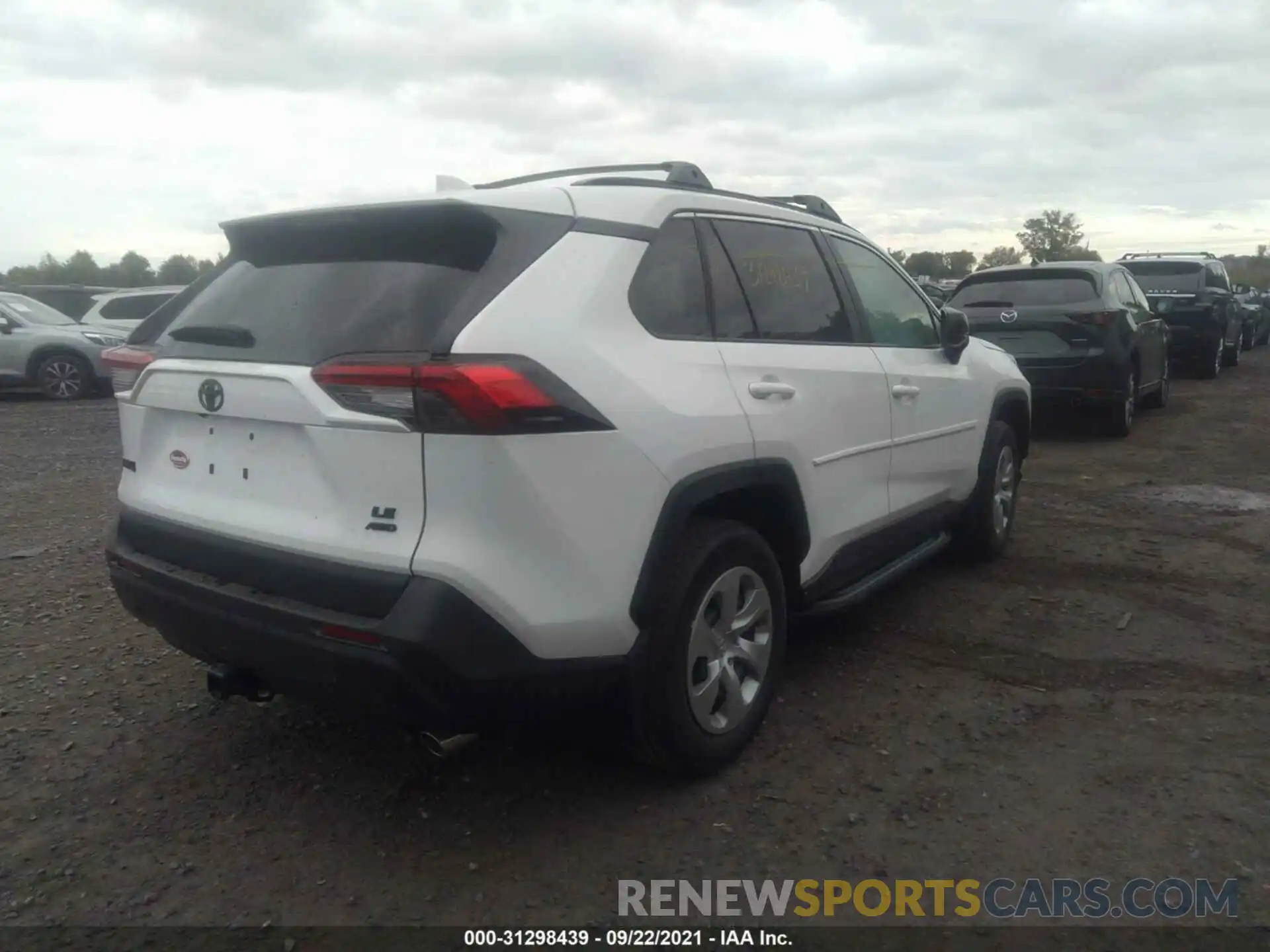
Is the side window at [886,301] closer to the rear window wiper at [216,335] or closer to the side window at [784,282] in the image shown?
the side window at [784,282]

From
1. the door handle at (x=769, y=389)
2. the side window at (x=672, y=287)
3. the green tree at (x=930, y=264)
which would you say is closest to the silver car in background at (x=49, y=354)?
the side window at (x=672, y=287)

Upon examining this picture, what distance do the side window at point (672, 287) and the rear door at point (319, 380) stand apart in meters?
0.32

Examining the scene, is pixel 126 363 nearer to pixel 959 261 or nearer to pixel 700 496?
pixel 700 496

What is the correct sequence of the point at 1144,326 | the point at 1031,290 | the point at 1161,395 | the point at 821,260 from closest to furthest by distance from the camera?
the point at 821,260
the point at 1031,290
the point at 1144,326
the point at 1161,395

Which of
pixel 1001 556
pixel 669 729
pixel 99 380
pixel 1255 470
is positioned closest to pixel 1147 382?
pixel 1255 470

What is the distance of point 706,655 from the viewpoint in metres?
3.15

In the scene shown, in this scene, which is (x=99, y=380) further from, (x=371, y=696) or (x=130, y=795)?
(x=371, y=696)

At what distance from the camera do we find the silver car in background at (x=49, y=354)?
44.6 ft

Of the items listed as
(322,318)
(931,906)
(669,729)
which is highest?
(322,318)

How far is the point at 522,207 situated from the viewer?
2.78 meters

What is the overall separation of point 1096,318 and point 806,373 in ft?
21.9

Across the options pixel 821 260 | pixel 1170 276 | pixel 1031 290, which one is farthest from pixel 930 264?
pixel 821 260

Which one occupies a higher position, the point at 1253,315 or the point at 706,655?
the point at 1253,315

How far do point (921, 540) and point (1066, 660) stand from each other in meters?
0.81
